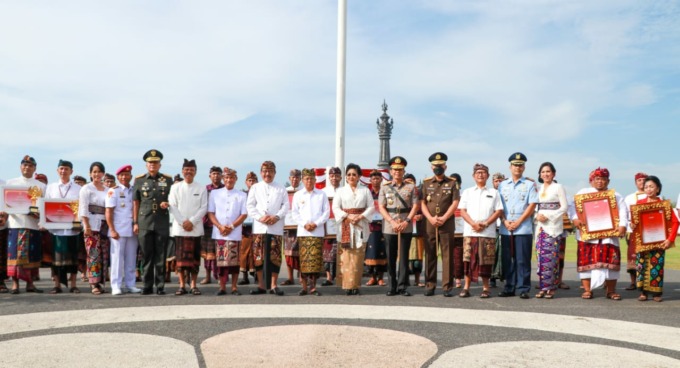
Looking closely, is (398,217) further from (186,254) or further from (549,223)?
(186,254)

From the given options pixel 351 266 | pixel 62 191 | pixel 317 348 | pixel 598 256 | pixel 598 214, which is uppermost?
pixel 62 191

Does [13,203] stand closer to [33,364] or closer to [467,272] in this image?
[33,364]

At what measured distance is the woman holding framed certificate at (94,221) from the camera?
835 centimetres

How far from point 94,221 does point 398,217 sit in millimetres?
4840

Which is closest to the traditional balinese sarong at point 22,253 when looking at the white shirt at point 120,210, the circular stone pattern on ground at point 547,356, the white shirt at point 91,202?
the white shirt at point 91,202

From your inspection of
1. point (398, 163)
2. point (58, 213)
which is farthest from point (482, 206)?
point (58, 213)

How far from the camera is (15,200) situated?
8.59 m

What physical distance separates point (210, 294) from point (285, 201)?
1.83m

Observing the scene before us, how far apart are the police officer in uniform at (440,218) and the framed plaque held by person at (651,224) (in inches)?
109

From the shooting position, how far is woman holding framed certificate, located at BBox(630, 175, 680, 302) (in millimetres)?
7926

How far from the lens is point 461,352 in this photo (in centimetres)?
441

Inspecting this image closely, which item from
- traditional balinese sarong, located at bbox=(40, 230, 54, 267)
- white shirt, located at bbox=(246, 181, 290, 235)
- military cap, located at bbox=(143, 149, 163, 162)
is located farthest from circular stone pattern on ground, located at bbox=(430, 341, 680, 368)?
traditional balinese sarong, located at bbox=(40, 230, 54, 267)

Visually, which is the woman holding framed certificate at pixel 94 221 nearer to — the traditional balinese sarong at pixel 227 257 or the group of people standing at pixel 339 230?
the group of people standing at pixel 339 230

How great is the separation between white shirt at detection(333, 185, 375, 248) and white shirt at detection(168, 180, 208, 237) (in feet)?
6.95
